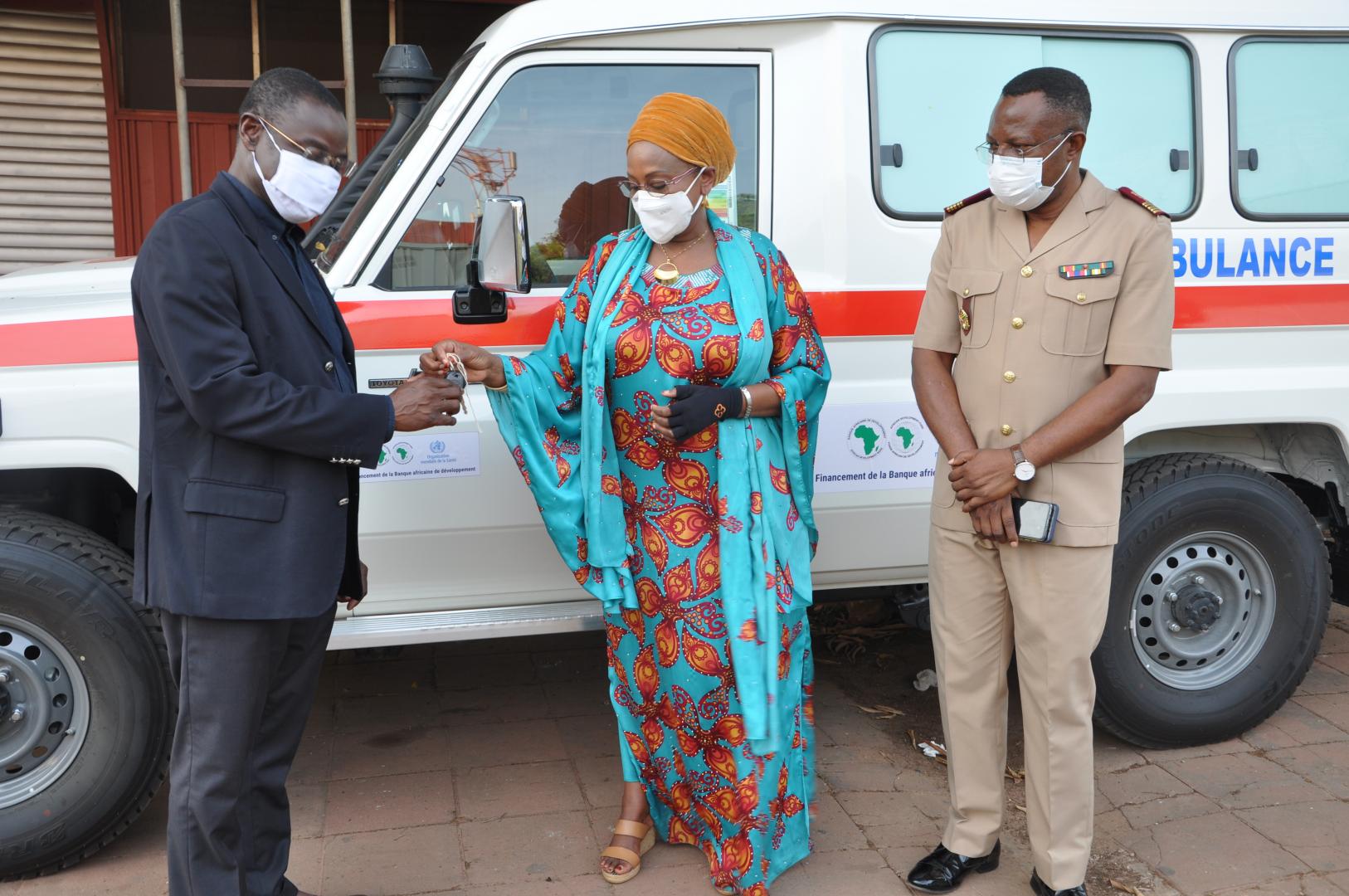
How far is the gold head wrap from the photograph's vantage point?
2.81 metres

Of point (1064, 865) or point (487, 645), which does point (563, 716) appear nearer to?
point (487, 645)


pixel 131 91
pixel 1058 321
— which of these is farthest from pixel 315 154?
pixel 131 91

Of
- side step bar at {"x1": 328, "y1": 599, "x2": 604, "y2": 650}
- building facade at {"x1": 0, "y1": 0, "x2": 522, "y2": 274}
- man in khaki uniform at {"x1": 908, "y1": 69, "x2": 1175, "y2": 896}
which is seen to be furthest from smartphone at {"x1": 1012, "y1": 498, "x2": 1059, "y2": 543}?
building facade at {"x1": 0, "y1": 0, "x2": 522, "y2": 274}

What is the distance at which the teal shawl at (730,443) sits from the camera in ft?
9.60

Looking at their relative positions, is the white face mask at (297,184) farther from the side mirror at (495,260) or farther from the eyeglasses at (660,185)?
the eyeglasses at (660,185)

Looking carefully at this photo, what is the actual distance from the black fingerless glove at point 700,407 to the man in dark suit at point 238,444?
25.7 inches

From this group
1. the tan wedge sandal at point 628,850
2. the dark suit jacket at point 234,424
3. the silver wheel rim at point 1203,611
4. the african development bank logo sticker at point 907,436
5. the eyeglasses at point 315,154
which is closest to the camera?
the dark suit jacket at point 234,424

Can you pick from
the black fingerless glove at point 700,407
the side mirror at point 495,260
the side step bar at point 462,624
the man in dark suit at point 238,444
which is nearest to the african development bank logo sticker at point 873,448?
the black fingerless glove at point 700,407

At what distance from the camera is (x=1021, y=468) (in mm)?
2773

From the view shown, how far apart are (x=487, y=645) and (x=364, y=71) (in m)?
4.35

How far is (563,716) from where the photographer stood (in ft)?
14.1

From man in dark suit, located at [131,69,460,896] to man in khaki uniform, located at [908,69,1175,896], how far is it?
139 cm

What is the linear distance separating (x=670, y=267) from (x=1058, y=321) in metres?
0.93

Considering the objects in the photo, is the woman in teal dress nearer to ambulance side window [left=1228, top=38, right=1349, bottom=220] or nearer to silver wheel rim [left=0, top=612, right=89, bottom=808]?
silver wheel rim [left=0, top=612, right=89, bottom=808]
